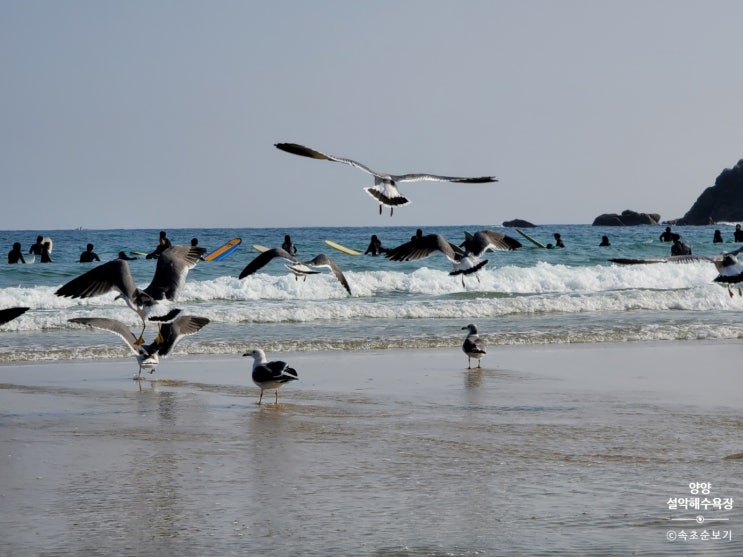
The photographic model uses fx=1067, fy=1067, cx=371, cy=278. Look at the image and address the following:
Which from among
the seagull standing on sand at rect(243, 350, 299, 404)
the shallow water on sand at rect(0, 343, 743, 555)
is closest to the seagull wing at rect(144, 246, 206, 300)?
the shallow water on sand at rect(0, 343, 743, 555)

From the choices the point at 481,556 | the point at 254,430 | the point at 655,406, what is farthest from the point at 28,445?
the point at 655,406

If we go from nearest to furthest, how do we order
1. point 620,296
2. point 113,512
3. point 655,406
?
point 113,512 → point 655,406 → point 620,296

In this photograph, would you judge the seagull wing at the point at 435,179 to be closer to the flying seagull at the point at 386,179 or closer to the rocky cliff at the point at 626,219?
the flying seagull at the point at 386,179

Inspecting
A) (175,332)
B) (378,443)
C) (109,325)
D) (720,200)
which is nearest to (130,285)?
(109,325)

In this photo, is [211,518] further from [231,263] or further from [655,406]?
[231,263]

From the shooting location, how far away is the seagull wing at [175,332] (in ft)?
40.1

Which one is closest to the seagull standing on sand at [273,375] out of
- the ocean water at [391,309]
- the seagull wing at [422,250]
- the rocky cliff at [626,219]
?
the seagull wing at [422,250]

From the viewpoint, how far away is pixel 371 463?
23.9 feet

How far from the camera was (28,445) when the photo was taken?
800 centimetres

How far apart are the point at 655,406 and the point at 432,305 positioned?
37.0 ft

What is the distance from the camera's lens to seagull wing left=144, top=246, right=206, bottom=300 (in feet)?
36.3

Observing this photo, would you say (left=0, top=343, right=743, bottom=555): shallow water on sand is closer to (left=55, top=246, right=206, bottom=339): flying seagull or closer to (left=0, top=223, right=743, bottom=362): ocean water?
(left=55, top=246, right=206, bottom=339): flying seagull

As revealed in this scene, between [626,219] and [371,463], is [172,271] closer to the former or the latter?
[371,463]

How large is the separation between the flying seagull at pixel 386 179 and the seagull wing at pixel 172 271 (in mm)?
1754
